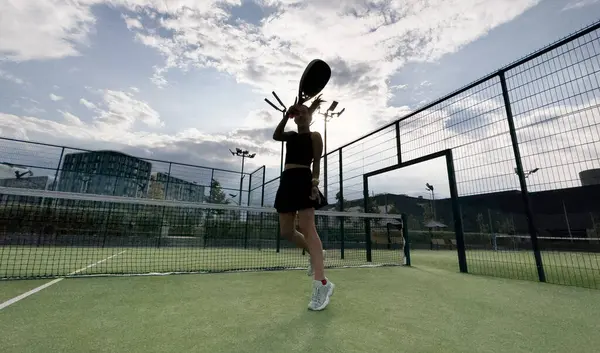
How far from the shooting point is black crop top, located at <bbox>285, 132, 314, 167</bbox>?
272cm

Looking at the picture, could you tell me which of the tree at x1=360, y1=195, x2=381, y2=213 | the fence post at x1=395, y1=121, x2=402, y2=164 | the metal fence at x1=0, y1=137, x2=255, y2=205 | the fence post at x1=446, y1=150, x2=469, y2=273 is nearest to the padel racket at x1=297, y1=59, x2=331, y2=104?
the fence post at x1=446, y1=150, x2=469, y2=273

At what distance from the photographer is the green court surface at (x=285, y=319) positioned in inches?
62.9

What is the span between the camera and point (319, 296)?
96.0 inches

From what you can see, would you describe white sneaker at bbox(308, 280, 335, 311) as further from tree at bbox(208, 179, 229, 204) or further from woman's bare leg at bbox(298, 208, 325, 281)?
tree at bbox(208, 179, 229, 204)

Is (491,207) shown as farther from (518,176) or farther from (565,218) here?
(518,176)

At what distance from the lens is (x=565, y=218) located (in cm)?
2228

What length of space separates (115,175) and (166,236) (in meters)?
3.36

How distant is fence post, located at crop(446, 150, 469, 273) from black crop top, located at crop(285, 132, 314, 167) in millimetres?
4269

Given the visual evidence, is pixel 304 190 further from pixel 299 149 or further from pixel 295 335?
pixel 295 335

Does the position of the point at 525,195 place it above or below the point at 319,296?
above

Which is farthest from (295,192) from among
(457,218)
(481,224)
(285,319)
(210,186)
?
(481,224)

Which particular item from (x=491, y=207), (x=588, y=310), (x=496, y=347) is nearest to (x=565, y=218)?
(x=491, y=207)

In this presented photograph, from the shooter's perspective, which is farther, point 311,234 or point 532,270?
point 532,270

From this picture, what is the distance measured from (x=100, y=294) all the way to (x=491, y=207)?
86.5 feet
